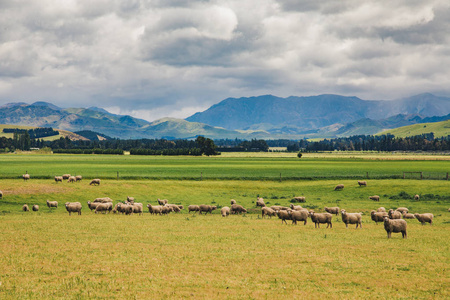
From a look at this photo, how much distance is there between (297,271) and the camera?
1758 cm

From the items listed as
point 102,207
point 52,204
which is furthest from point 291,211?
point 52,204

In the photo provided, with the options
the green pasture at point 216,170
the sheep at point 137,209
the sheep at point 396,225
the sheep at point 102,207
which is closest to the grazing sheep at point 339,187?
the green pasture at point 216,170

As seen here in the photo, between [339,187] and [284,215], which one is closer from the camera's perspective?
[284,215]

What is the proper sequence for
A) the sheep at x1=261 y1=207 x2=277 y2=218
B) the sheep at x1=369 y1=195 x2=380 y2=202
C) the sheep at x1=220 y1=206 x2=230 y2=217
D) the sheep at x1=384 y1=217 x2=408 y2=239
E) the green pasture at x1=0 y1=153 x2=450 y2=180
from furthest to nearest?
1. the green pasture at x1=0 y1=153 x2=450 y2=180
2. the sheep at x1=369 y1=195 x2=380 y2=202
3. the sheep at x1=220 y1=206 x2=230 y2=217
4. the sheep at x1=261 y1=207 x2=277 y2=218
5. the sheep at x1=384 y1=217 x2=408 y2=239

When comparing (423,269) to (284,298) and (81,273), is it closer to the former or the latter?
(284,298)

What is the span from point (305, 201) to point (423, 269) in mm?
32428

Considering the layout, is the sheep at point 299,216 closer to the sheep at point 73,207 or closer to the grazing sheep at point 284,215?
the grazing sheep at point 284,215

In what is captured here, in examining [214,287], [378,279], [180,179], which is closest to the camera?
[214,287]

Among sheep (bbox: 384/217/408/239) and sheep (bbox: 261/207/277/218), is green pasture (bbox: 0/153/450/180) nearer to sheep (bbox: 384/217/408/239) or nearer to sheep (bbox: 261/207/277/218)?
sheep (bbox: 261/207/277/218)

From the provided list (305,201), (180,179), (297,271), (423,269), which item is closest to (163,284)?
(297,271)

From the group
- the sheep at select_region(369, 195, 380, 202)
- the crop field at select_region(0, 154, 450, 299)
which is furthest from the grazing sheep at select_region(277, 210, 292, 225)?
the sheep at select_region(369, 195, 380, 202)

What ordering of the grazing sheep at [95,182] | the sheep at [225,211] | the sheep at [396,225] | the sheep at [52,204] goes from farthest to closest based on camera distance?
the grazing sheep at [95,182] → the sheep at [52,204] → the sheep at [225,211] → the sheep at [396,225]

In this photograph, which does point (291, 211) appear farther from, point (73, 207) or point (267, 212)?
point (73, 207)

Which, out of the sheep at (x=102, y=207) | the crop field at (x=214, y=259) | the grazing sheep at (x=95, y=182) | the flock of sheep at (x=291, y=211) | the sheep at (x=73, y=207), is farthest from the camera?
the grazing sheep at (x=95, y=182)
